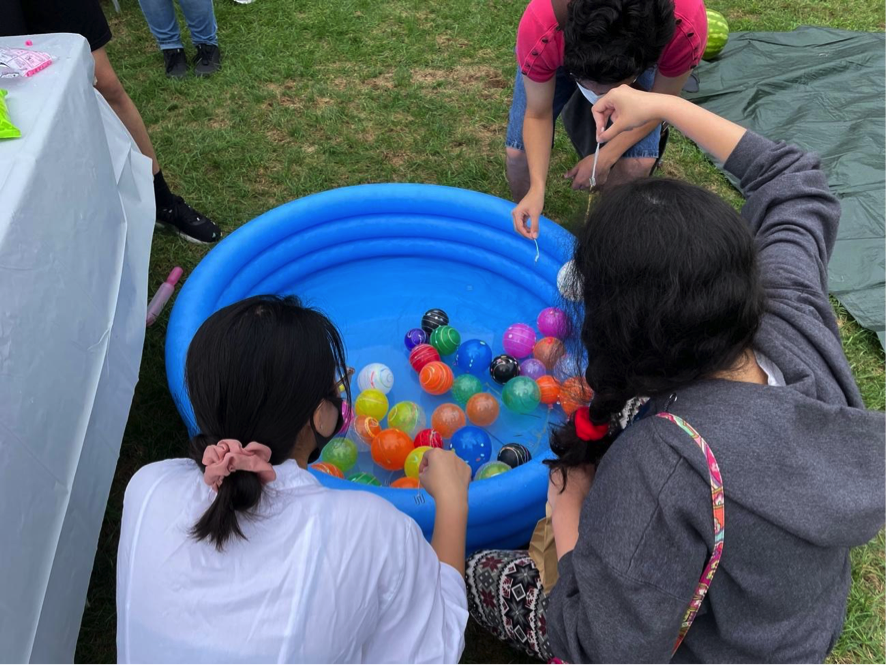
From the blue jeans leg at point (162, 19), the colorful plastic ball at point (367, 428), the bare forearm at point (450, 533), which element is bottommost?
the colorful plastic ball at point (367, 428)

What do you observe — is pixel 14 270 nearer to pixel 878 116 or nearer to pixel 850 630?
pixel 850 630

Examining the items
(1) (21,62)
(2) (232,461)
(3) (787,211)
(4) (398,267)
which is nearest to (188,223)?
(4) (398,267)

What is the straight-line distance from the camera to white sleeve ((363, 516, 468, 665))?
4.44 feet

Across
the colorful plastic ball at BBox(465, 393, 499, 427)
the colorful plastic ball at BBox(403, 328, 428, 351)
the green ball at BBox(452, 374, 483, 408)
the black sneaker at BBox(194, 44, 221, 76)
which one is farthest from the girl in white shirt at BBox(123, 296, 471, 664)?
Answer: the black sneaker at BBox(194, 44, 221, 76)

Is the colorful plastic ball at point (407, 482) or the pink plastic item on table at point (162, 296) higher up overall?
the pink plastic item on table at point (162, 296)

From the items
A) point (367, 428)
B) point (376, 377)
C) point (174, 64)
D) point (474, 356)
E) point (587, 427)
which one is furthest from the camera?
point (174, 64)

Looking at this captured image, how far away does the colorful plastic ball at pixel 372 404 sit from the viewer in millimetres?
2674

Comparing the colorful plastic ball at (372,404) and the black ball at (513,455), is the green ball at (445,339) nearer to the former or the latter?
the colorful plastic ball at (372,404)

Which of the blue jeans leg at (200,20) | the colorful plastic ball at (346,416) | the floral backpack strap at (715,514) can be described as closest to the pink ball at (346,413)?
the colorful plastic ball at (346,416)

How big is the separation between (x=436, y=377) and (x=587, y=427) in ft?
4.27

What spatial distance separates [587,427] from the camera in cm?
149

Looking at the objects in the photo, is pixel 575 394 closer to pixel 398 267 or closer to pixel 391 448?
pixel 391 448

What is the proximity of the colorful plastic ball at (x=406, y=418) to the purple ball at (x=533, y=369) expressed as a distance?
51 centimetres

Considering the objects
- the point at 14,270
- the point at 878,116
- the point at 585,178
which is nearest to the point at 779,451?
the point at 14,270
